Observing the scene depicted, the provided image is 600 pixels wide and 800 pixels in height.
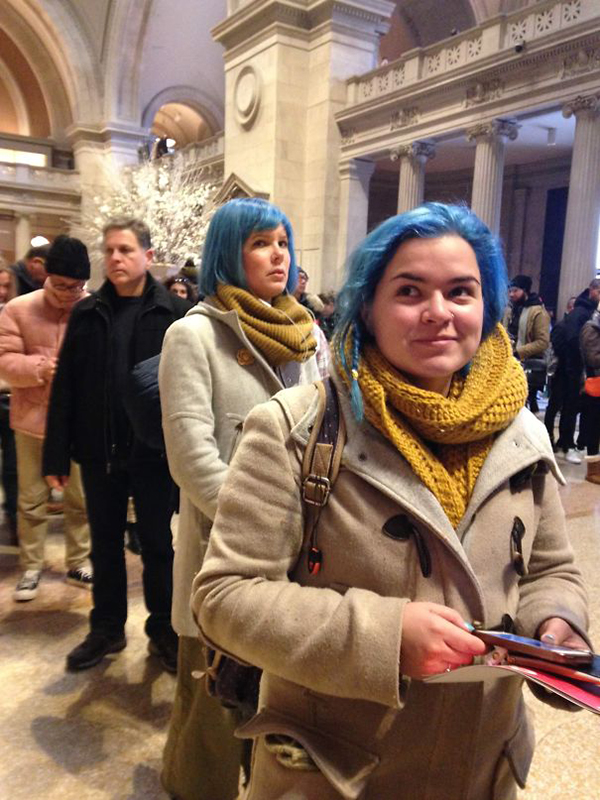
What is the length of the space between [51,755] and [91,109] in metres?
27.0

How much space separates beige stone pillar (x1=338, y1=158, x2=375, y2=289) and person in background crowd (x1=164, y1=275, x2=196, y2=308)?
8.02m

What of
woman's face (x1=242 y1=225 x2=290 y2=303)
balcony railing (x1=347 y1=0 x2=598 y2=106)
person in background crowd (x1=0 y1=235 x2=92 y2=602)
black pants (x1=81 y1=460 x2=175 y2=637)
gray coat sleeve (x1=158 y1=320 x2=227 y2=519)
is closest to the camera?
gray coat sleeve (x1=158 y1=320 x2=227 y2=519)

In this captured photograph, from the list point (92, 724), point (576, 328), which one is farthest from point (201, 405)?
point (576, 328)

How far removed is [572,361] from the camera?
25.8 ft

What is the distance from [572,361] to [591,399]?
0.51m

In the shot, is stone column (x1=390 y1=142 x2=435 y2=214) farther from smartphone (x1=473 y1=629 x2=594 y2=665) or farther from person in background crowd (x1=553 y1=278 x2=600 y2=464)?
smartphone (x1=473 y1=629 x2=594 y2=665)

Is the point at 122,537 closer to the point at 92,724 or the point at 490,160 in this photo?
the point at 92,724

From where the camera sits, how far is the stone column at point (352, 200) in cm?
1405

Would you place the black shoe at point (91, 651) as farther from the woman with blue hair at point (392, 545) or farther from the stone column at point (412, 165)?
the stone column at point (412, 165)

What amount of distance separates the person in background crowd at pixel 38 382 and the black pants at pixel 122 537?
0.82 meters

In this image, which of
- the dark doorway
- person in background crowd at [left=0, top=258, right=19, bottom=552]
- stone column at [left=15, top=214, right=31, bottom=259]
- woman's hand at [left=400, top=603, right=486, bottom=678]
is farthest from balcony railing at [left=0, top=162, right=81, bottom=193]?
woman's hand at [left=400, top=603, right=486, bottom=678]

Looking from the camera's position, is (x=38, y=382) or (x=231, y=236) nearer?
(x=231, y=236)

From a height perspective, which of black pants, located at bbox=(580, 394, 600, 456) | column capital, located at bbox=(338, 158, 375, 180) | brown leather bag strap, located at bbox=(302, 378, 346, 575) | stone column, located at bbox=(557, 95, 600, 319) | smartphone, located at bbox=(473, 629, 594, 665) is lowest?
black pants, located at bbox=(580, 394, 600, 456)

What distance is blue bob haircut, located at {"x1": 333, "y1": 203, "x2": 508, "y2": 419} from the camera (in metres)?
1.18
